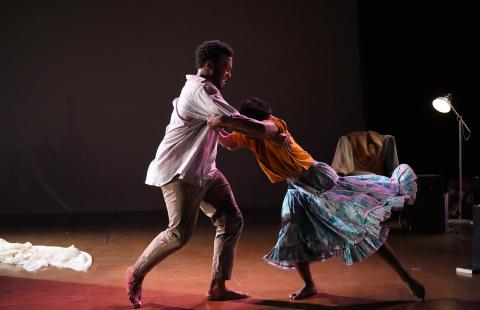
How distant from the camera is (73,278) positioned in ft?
12.9

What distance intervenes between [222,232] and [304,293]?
57 cm

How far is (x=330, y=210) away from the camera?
3.21 metres

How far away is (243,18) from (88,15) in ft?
6.48

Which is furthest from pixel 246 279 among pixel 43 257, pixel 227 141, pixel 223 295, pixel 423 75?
pixel 423 75

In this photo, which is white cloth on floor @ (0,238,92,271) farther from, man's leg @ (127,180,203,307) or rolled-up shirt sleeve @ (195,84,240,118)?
rolled-up shirt sleeve @ (195,84,240,118)

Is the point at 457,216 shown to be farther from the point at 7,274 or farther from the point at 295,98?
the point at 7,274

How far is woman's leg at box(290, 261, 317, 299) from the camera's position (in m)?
3.32

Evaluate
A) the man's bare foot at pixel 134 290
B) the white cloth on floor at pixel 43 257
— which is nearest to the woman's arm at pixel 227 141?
the man's bare foot at pixel 134 290

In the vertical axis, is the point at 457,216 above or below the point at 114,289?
below

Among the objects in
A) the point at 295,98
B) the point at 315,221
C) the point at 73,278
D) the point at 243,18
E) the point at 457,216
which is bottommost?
the point at 457,216

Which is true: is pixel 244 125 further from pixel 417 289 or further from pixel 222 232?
pixel 417 289

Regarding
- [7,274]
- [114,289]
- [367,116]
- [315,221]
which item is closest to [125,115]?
[367,116]

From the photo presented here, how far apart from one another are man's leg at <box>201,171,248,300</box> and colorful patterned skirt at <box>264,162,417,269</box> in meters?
0.25

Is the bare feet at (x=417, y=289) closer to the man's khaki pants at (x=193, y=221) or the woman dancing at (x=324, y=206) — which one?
the woman dancing at (x=324, y=206)
